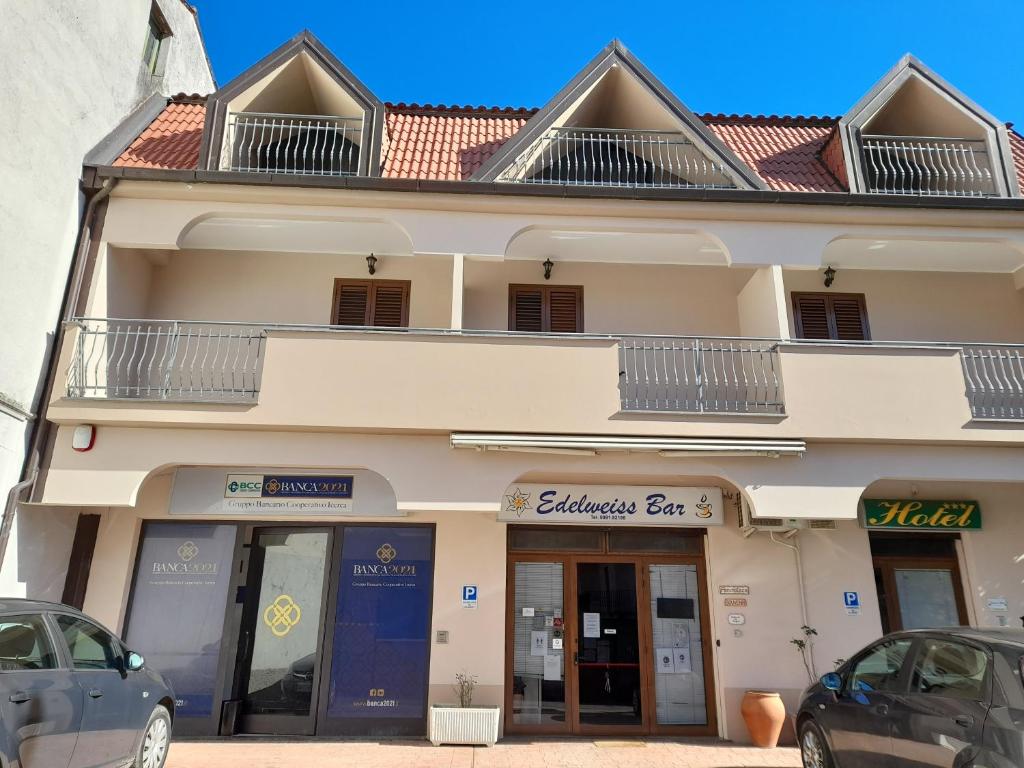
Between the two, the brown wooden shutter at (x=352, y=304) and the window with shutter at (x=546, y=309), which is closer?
the brown wooden shutter at (x=352, y=304)

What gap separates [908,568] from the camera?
11.0 metres

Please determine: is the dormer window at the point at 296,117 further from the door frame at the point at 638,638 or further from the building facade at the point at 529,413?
the door frame at the point at 638,638

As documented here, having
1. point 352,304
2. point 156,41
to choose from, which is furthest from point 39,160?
point 156,41

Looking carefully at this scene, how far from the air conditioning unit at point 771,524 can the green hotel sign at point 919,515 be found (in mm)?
725

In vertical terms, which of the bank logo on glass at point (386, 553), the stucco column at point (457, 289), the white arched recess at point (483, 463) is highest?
the stucco column at point (457, 289)

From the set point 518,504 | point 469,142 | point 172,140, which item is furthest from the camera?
point 469,142

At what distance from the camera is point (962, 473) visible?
9.39 metres

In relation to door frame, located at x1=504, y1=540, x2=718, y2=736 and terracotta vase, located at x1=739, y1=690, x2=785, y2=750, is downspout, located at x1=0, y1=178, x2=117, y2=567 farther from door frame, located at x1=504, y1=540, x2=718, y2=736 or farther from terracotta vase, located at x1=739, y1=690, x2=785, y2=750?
terracotta vase, located at x1=739, y1=690, x2=785, y2=750

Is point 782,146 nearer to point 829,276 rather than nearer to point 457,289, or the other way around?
point 829,276

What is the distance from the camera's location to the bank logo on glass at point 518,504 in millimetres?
10430

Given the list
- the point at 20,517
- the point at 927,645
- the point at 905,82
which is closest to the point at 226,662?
the point at 20,517

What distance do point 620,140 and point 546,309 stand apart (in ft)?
10.5

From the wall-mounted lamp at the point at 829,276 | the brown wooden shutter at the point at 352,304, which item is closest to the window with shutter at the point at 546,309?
the brown wooden shutter at the point at 352,304

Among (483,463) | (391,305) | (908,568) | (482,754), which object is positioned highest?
(391,305)
